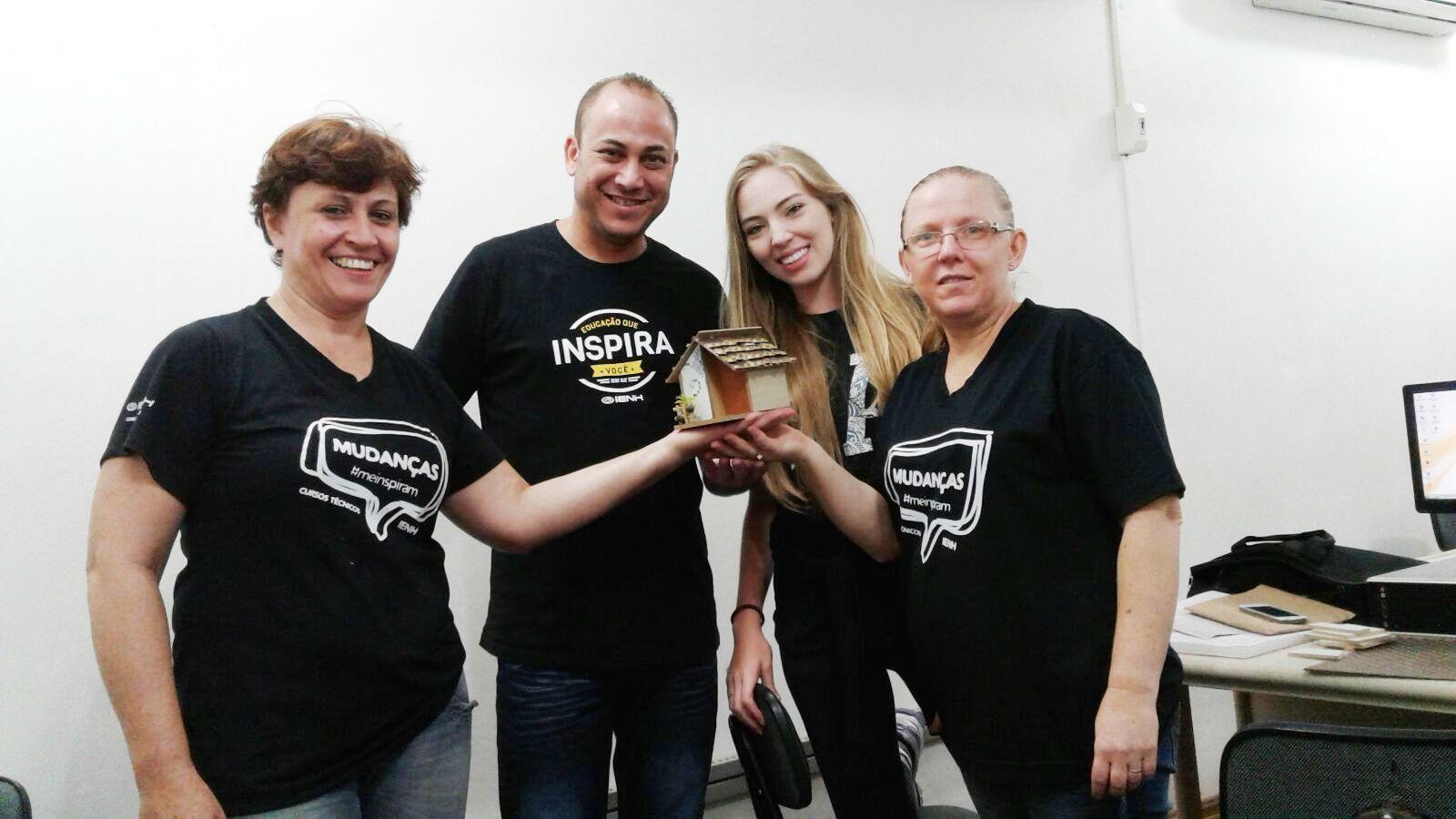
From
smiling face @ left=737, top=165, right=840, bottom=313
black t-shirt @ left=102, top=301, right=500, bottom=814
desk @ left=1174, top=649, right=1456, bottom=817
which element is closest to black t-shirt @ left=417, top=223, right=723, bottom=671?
smiling face @ left=737, top=165, right=840, bottom=313

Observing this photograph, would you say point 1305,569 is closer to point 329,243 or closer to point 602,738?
point 602,738

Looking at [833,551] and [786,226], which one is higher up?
[786,226]

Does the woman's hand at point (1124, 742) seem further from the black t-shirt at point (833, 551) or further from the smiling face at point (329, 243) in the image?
the smiling face at point (329, 243)

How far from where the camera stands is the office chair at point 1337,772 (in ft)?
4.06

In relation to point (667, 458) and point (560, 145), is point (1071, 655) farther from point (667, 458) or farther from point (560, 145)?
point (560, 145)

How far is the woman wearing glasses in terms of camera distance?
1314 millimetres

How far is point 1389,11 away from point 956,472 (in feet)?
12.9

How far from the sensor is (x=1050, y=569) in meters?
1.36

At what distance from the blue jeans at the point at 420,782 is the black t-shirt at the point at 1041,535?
72 cm

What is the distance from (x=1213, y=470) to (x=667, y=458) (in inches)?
107

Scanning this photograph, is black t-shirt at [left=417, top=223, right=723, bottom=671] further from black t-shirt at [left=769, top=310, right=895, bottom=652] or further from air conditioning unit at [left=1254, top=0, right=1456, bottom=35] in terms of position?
air conditioning unit at [left=1254, top=0, right=1456, bottom=35]

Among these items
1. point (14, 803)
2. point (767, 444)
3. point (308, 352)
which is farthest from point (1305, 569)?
point (14, 803)

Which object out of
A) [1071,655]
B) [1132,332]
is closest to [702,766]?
[1071,655]

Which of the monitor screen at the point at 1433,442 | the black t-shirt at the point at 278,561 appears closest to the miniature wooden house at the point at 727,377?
the black t-shirt at the point at 278,561
